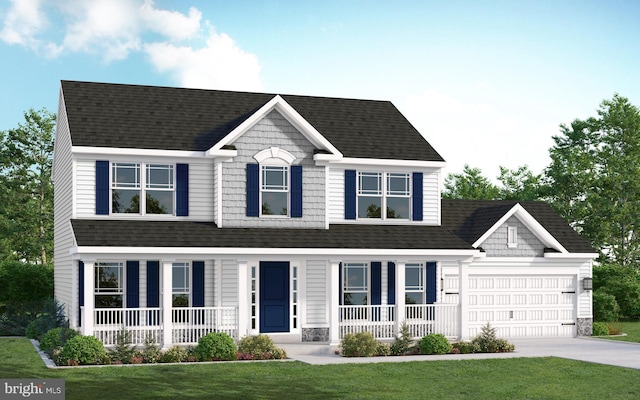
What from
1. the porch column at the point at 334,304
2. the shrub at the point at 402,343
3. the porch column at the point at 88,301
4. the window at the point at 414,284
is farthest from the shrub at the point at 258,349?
the window at the point at 414,284

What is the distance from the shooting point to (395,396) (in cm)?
1892

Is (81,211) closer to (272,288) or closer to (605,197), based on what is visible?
(272,288)

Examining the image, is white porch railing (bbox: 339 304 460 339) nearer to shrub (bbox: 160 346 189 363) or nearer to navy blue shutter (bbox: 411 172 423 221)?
navy blue shutter (bbox: 411 172 423 221)

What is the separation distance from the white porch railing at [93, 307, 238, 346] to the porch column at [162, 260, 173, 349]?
0.06 metres

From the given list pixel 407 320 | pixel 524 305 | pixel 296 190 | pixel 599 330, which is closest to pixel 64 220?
pixel 296 190

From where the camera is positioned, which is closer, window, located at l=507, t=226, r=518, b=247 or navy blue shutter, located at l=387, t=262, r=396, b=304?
navy blue shutter, located at l=387, t=262, r=396, b=304

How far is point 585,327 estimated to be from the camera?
113 ft

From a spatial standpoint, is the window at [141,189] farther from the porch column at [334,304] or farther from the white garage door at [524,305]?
the white garage door at [524,305]

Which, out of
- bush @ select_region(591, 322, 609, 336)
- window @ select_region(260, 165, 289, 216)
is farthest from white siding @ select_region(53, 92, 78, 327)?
bush @ select_region(591, 322, 609, 336)

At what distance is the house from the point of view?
1093 inches

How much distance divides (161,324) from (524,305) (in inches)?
545

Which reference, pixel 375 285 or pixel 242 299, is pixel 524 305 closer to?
pixel 375 285

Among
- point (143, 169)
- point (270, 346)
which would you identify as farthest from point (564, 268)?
point (143, 169)

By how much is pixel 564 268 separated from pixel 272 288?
37.6 feet
